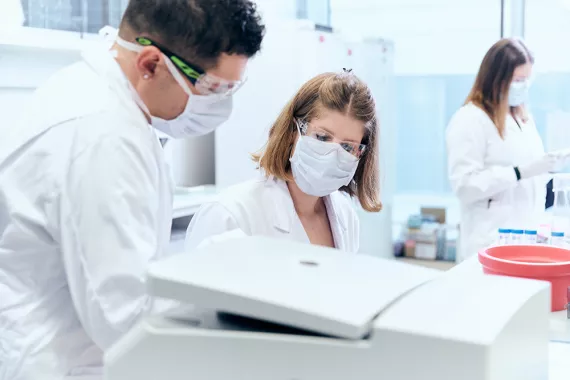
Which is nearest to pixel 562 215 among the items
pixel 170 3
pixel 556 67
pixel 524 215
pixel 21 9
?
pixel 524 215

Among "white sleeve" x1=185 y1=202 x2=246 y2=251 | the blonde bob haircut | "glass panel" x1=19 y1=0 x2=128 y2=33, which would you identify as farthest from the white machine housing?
"glass panel" x1=19 y1=0 x2=128 y2=33

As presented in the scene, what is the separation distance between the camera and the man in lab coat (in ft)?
3.05

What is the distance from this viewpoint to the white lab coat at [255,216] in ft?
5.05

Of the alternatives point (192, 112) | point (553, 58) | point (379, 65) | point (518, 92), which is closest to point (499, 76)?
point (518, 92)

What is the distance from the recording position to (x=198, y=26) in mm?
998

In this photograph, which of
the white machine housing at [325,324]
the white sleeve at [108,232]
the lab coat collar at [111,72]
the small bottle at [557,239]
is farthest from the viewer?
the small bottle at [557,239]

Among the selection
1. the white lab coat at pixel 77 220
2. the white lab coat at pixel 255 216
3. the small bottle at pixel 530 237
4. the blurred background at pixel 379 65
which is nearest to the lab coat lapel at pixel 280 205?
the white lab coat at pixel 255 216

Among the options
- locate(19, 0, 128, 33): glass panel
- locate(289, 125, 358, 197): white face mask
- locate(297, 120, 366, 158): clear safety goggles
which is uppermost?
locate(19, 0, 128, 33): glass panel

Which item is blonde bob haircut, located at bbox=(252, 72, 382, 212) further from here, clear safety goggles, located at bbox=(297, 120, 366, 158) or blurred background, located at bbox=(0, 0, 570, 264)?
blurred background, located at bbox=(0, 0, 570, 264)

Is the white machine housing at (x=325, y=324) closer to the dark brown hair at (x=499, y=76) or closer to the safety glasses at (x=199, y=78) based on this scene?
the safety glasses at (x=199, y=78)

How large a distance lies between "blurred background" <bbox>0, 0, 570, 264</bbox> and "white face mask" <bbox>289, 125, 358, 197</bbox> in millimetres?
1230

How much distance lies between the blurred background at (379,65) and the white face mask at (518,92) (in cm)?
106

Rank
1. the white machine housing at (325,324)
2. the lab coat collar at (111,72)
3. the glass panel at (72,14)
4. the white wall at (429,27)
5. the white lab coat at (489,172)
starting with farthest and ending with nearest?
the white wall at (429,27) < the white lab coat at (489,172) < the glass panel at (72,14) < the lab coat collar at (111,72) < the white machine housing at (325,324)

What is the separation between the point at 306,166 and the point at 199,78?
1.87ft
